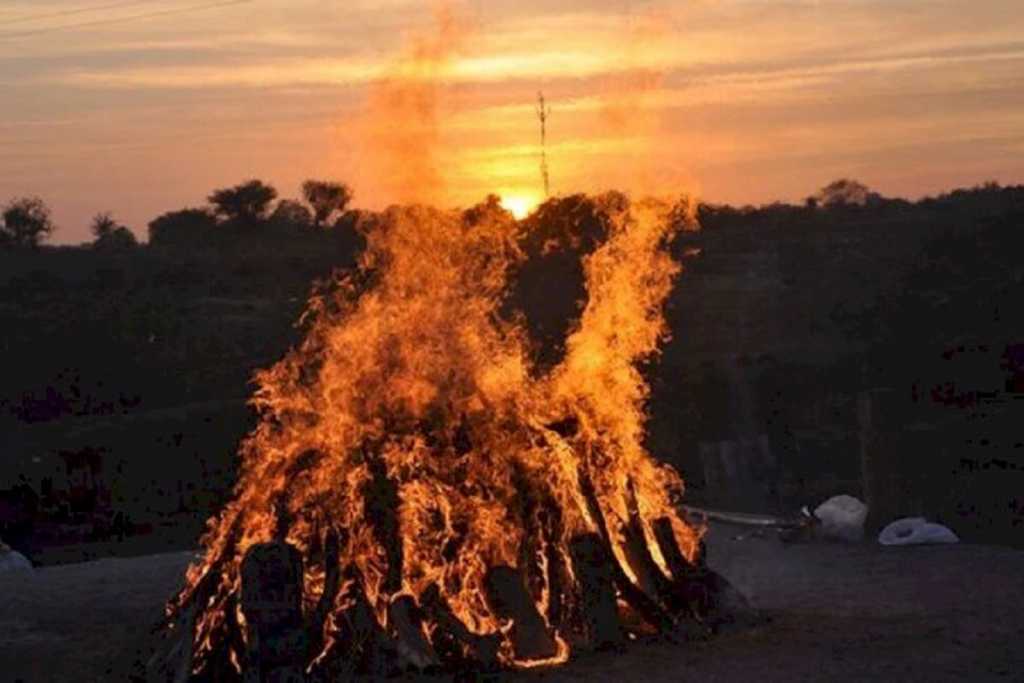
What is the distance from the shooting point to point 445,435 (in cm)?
1256

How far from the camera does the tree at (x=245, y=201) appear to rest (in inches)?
2446

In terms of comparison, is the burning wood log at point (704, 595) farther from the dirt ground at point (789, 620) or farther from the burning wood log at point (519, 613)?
the burning wood log at point (519, 613)

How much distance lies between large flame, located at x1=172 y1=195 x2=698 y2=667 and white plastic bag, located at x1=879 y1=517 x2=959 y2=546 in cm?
310

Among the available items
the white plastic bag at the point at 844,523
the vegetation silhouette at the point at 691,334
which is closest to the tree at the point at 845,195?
the vegetation silhouette at the point at 691,334

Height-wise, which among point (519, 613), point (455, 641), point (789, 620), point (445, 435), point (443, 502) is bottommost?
point (789, 620)

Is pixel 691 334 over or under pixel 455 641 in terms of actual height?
over

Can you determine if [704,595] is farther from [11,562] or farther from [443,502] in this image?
[11,562]

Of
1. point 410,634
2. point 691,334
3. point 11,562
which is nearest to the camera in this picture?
point 410,634

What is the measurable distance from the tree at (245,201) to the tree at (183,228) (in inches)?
23.5

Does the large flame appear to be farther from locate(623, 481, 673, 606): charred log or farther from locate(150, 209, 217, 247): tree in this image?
locate(150, 209, 217, 247): tree

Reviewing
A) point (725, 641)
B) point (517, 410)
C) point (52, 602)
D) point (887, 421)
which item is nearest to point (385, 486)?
point (517, 410)

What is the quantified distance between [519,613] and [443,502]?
1.03m

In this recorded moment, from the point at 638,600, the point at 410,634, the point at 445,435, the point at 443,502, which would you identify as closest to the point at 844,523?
the point at 638,600

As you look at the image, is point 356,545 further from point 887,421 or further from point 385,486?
point 887,421
